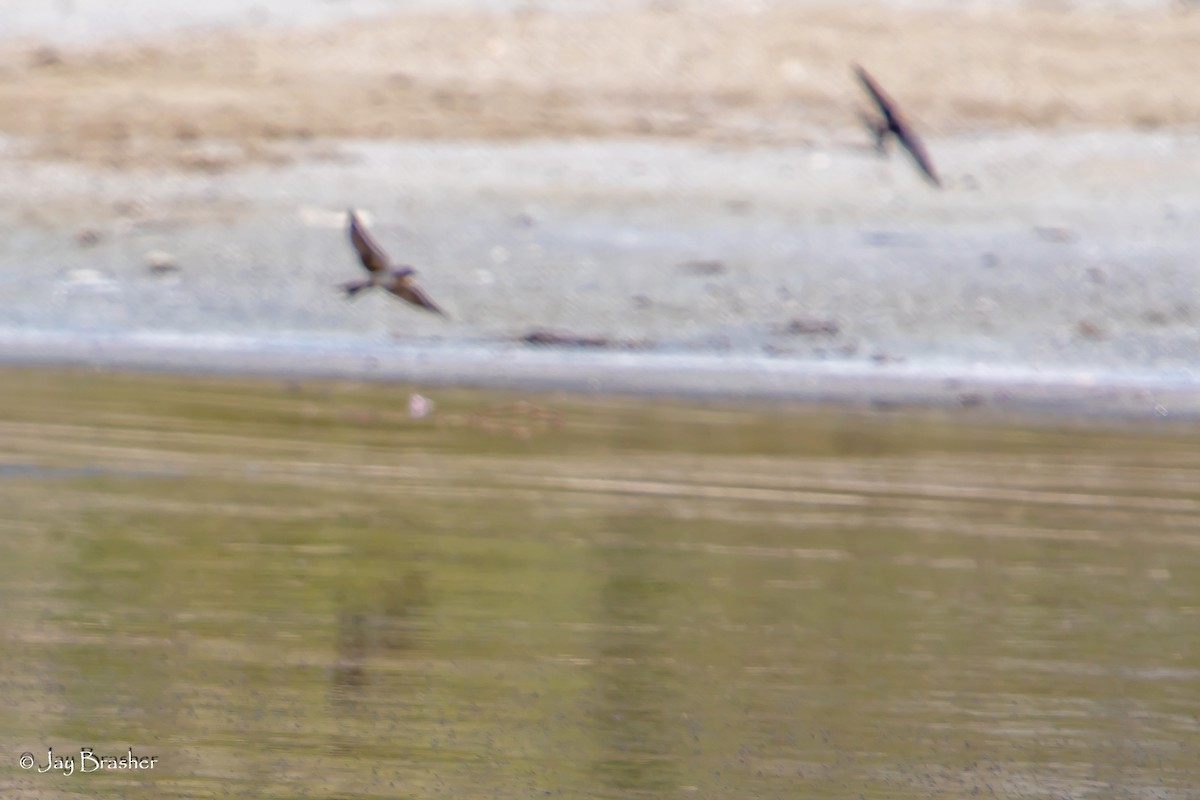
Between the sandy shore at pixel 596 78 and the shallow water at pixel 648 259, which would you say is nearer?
the shallow water at pixel 648 259

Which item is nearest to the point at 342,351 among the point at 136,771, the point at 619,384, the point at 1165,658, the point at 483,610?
the point at 619,384

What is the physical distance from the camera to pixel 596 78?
13.6 meters

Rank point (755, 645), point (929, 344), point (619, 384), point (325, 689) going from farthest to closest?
point (929, 344), point (619, 384), point (755, 645), point (325, 689)

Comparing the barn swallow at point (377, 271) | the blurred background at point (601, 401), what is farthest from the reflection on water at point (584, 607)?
the barn swallow at point (377, 271)

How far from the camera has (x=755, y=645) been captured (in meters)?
4.78

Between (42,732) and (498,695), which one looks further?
(498,695)

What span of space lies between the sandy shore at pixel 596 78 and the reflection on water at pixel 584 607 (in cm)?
498

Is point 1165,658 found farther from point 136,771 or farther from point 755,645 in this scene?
point 136,771

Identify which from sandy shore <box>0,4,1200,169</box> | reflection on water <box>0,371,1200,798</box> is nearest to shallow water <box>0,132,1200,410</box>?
sandy shore <box>0,4,1200,169</box>

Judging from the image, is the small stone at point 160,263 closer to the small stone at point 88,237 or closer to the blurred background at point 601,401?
the blurred background at point 601,401

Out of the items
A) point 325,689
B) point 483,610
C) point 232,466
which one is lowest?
point 232,466

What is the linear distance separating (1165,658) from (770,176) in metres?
7.47

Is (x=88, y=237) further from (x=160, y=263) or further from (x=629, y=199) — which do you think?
Answer: (x=629, y=199)

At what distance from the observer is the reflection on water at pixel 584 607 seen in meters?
3.94
